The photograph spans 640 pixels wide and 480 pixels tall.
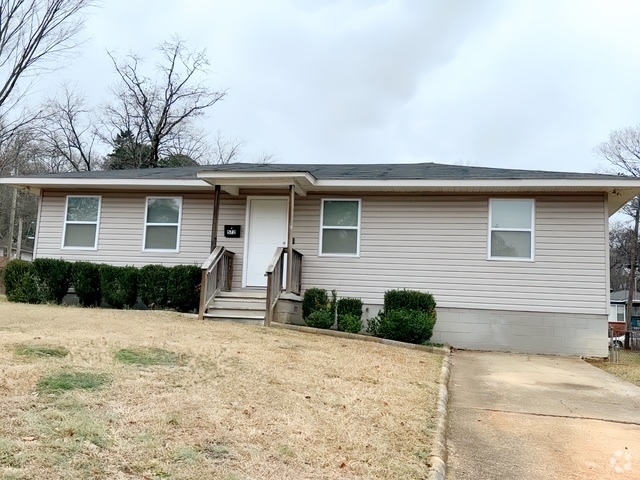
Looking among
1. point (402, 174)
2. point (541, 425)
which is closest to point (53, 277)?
point (402, 174)

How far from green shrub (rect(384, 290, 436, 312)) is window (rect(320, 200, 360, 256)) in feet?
5.08

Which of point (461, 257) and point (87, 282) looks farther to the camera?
point (87, 282)

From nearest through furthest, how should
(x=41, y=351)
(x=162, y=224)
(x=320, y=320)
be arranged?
1. (x=41, y=351)
2. (x=320, y=320)
3. (x=162, y=224)

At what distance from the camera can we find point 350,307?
9758mm

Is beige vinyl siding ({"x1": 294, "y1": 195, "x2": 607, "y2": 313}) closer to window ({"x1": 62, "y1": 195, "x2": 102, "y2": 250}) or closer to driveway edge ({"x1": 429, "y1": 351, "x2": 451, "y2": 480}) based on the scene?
driveway edge ({"x1": 429, "y1": 351, "x2": 451, "y2": 480})

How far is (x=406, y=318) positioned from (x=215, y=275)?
3853 mm

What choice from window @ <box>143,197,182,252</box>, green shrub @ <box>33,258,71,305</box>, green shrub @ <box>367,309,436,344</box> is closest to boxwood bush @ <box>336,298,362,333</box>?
green shrub @ <box>367,309,436,344</box>

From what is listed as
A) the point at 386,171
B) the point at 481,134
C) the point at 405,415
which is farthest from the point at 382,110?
the point at 405,415

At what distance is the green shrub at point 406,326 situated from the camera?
8.73 metres

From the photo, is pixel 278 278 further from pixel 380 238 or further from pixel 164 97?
pixel 164 97

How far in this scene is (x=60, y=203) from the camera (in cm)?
1187

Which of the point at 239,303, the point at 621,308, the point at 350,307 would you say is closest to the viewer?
the point at 239,303

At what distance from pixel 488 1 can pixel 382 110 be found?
58.0 ft

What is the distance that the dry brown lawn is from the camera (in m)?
2.68
